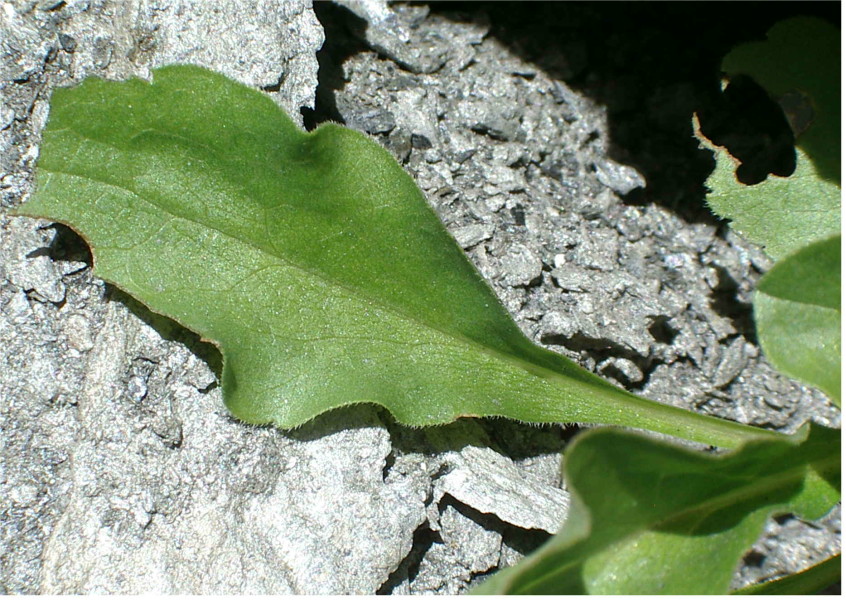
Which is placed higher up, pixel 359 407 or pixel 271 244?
pixel 271 244

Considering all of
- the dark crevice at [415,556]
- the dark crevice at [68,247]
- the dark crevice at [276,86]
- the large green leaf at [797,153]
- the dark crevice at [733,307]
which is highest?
the large green leaf at [797,153]

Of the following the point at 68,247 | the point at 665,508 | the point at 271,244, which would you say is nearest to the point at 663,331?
the point at 665,508

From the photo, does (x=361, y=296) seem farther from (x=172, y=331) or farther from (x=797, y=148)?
(x=797, y=148)

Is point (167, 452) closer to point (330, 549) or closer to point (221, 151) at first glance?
point (330, 549)

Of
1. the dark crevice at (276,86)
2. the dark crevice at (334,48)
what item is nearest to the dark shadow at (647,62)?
the dark crevice at (334,48)

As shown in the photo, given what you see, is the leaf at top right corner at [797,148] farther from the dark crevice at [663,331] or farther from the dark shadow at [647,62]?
the dark crevice at [663,331]

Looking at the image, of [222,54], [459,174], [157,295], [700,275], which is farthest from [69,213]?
[700,275]

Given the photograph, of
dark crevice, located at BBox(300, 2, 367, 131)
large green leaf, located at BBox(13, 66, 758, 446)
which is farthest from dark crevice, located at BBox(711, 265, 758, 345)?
dark crevice, located at BBox(300, 2, 367, 131)
